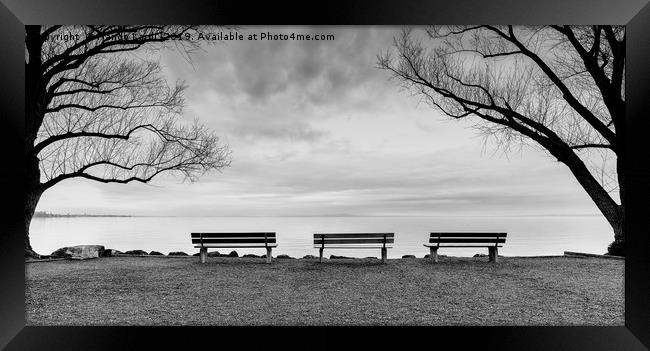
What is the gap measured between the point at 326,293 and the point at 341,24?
409 cm

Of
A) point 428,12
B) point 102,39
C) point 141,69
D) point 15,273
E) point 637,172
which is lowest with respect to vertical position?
point 15,273

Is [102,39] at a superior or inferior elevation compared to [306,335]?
superior

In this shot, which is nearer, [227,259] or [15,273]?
[15,273]

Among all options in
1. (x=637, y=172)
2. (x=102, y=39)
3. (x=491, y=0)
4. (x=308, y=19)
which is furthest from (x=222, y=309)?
(x=102, y=39)

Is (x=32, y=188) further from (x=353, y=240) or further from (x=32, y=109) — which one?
(x=353, y=240)

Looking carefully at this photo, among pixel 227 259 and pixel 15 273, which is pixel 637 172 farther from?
pixel 227 259

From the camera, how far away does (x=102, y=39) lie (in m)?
8.98

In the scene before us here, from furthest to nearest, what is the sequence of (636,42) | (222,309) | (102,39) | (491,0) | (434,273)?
1. (102,39)
2. (434,273)
3. (222,309)
4. (636,42)
5. (491,0)

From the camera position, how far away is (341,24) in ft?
13.5

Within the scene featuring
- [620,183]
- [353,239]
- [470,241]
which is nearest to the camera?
[620,183]

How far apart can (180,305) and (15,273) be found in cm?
198

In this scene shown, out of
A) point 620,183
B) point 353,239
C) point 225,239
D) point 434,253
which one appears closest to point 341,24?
point 353,239

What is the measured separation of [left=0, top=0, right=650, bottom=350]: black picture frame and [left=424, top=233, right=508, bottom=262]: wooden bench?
4.65 meters

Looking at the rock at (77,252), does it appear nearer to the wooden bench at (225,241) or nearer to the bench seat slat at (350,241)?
the wooden bench at (225,241)
